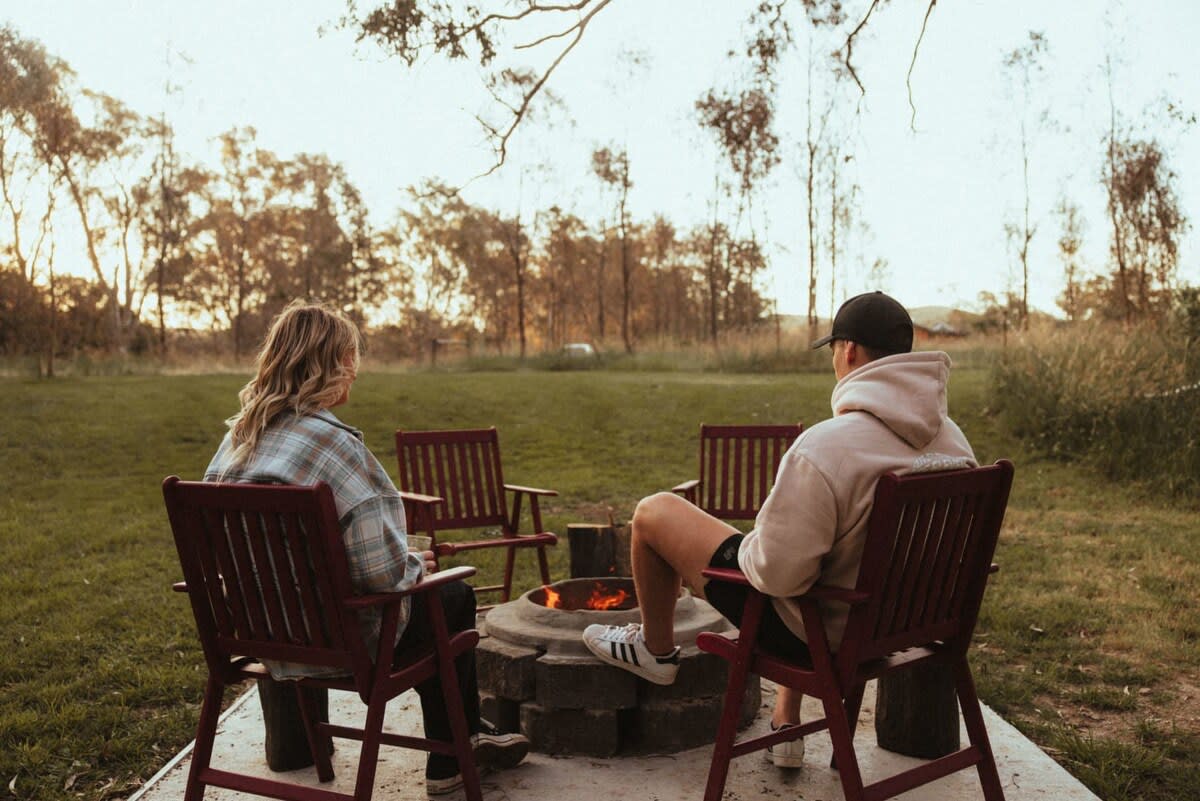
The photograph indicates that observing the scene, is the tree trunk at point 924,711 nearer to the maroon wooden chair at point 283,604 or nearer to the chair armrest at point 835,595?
the chair armrest at point 835,595

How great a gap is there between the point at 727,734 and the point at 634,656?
23.3 inches

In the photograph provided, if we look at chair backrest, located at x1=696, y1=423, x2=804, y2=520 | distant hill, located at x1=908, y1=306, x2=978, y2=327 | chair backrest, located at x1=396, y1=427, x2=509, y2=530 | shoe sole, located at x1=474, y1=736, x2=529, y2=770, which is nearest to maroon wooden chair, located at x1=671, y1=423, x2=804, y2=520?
chair backrest, located at x1=696, y1=423, x2=804, y2=520

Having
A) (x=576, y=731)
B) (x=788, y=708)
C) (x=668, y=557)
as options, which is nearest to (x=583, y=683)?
(x=576, y=731)

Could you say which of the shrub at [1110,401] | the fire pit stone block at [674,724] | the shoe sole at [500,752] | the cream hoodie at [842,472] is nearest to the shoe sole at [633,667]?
the fire pit stone block at [674,724]

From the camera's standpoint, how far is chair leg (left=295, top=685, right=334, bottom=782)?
3.14m

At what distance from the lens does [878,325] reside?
8.83ft

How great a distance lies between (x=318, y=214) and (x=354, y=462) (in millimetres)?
34727

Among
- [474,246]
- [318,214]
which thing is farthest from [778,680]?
[474,246]

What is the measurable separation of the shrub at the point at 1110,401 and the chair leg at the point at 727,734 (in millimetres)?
7907

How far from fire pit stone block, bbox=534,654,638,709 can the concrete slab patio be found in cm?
20

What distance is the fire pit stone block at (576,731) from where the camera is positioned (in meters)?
3.32

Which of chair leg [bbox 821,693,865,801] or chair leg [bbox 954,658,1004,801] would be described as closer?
chair leg [bbox 821,693,865,801]

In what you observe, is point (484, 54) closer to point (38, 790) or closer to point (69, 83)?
point (38, 790)

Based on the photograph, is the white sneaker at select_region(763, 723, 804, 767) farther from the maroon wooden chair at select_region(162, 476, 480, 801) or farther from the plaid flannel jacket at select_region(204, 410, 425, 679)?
the plaid flannel jacket at select_region(204, 410, 425, 679)
